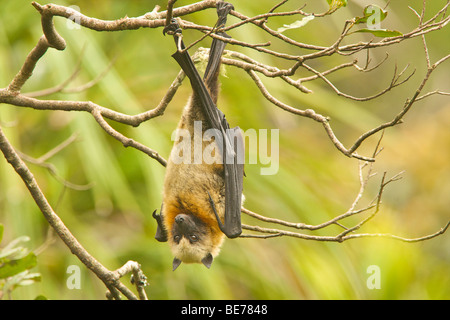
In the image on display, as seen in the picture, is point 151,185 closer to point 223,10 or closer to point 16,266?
point 16,266

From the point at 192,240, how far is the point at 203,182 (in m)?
0.36

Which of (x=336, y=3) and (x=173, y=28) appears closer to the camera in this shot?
(x=336, y=3)

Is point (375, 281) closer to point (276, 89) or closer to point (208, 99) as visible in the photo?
point (276, 89)

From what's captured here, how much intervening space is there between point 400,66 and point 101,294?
9.24 meters

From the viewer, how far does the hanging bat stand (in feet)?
10.1

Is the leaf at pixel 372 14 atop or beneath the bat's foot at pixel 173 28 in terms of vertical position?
beneath

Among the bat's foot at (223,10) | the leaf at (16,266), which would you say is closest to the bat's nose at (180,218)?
the leaf at (16,266)

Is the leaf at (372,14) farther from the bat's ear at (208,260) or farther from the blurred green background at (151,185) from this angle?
the blurred green background at (151,185)

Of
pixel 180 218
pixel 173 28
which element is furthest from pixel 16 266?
pixel 173 28

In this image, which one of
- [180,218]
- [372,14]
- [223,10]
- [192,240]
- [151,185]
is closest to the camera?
[372,14]

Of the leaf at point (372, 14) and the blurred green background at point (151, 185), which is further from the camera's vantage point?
the blurred green background at point (151, 185)

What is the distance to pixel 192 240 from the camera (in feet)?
10.8

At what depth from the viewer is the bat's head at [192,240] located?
3268 millimetres

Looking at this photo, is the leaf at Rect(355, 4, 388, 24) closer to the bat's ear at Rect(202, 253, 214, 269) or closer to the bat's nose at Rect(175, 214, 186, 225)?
the bat's nose at Rect(175, 214, 186, 225)
